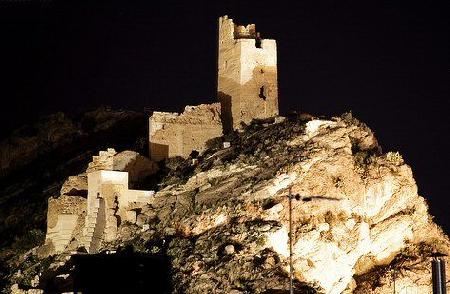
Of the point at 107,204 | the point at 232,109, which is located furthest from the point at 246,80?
the point at 107,204

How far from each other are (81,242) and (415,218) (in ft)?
57.6

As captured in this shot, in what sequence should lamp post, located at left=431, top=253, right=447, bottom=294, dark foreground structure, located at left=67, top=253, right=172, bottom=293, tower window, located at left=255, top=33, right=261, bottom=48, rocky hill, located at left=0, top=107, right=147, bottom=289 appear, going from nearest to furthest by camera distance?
lamp post, located at left=431, top=253, right=447, bottom=294
dark foreground structure, located at left=67, top=253, right=172, bottom=293
tower window, located at left=255, top=33, right=261, bottom=48
rocky hill, located at left=0, top=107, right=147, bottom=289

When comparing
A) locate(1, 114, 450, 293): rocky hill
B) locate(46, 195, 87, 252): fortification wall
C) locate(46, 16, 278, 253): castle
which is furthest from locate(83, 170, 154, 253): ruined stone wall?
locate(46, 16, 278, 253): castle

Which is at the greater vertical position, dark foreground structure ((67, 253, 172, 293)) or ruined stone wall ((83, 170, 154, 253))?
ruined stone wall ((83, 170, 154, 253))

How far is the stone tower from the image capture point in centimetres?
5681

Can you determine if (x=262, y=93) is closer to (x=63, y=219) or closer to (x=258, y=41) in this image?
(x=258, y=41)

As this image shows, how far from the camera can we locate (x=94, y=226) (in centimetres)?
5041

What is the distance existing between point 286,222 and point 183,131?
484 inches

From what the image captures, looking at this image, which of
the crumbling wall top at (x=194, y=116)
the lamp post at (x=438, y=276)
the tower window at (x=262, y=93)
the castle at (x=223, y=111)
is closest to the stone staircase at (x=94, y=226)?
the castle at (x=223, y=111)

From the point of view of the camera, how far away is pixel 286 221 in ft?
154

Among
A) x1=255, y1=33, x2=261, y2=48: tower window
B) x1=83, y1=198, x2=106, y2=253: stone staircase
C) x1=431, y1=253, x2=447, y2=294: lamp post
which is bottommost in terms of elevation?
x1=431, y1=253, x2=447, y2=294: lamp post

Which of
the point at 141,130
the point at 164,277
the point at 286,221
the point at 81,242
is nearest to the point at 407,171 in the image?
the point at 286,221

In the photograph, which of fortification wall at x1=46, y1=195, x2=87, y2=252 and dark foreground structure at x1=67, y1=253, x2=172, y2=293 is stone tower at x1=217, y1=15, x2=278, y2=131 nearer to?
fortification wall at x1=46, y1=195, x2=87, y2=252

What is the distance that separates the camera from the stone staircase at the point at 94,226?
50062mm
